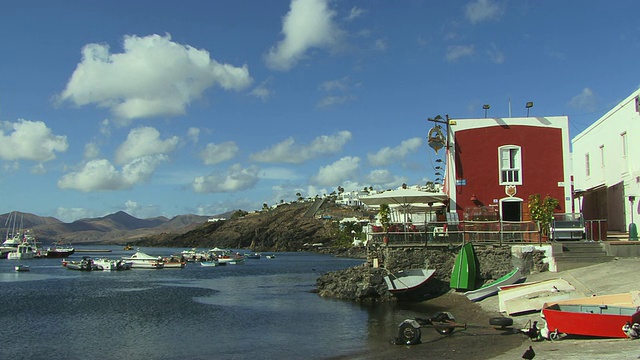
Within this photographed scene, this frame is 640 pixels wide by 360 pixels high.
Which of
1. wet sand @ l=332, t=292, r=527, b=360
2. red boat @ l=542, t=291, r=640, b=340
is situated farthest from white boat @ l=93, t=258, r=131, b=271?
red boat @ l=542, t=291, r=640, b=340

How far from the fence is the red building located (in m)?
2.54

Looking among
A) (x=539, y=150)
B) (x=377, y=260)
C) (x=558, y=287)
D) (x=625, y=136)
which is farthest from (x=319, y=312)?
(x=625, y=136)

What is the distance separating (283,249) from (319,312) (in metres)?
142

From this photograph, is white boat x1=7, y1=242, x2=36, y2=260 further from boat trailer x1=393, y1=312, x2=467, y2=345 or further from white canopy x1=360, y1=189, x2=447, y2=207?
boat trailer x1=393, y1=312, x2=467, y2=345

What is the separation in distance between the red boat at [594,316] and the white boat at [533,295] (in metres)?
1.91

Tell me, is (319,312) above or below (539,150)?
below

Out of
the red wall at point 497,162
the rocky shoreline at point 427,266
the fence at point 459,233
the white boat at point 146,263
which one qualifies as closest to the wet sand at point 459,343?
the rocky shoreline at point 427,266

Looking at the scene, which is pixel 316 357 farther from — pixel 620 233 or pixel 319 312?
pixel 620 233

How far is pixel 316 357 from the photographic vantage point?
17.8 m

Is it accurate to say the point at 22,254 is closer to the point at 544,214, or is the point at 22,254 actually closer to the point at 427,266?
the point at 427,266

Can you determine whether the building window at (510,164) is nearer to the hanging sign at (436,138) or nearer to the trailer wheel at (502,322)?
the hanging sign at (436,138)

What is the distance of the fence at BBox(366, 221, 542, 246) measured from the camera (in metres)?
26.9

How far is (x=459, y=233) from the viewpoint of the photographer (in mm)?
27703

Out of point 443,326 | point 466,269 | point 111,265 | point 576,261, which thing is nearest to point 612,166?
point 576,261
